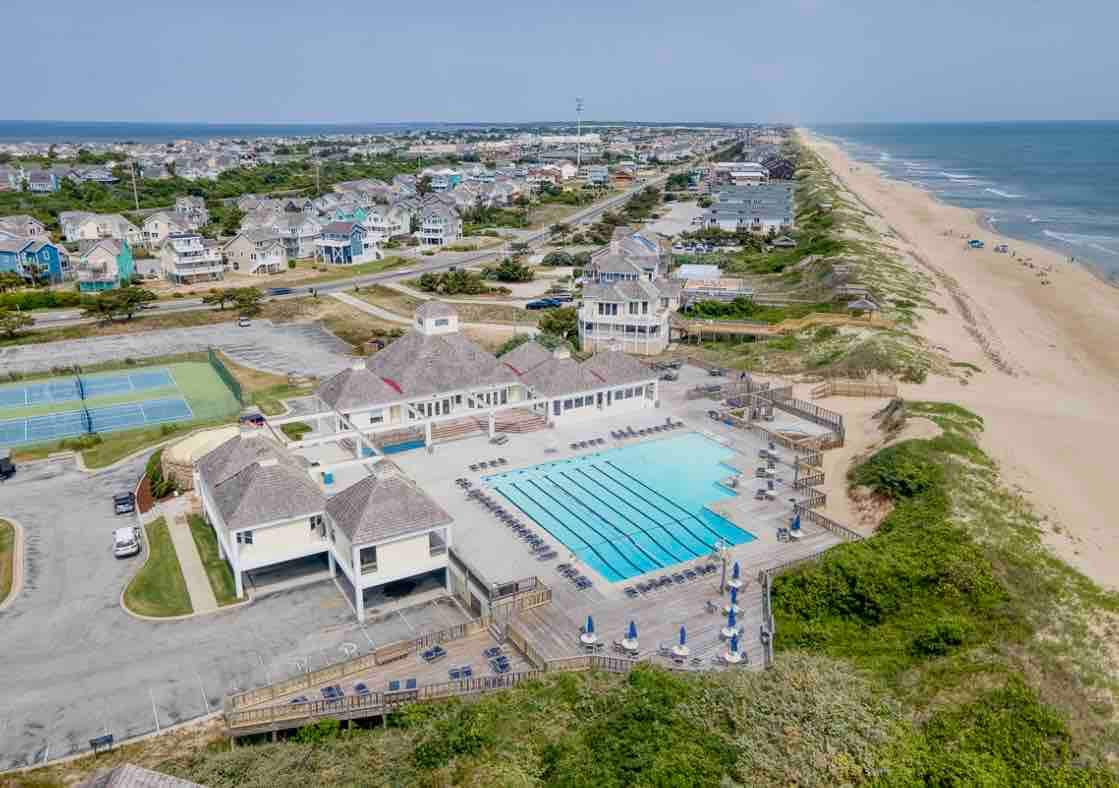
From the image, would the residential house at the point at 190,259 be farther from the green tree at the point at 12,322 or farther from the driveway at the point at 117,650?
the driveway at the point at 117,650

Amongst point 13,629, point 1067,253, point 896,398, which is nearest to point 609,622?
point 13,629

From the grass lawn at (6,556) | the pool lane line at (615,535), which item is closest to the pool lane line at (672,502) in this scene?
the pool lane line at (615,535)

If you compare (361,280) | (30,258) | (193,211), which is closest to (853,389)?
(361,280)

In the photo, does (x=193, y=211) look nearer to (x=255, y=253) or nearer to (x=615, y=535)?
(x=255, y=253)

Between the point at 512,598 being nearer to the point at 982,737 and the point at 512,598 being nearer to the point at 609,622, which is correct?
the point at 609,622

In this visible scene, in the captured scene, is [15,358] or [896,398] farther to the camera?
[15,358]

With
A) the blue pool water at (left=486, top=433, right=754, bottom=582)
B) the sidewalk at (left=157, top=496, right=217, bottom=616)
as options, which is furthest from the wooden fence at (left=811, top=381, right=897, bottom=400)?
the sidewalk at (left=157, top=496, right=217, bottom=616)
